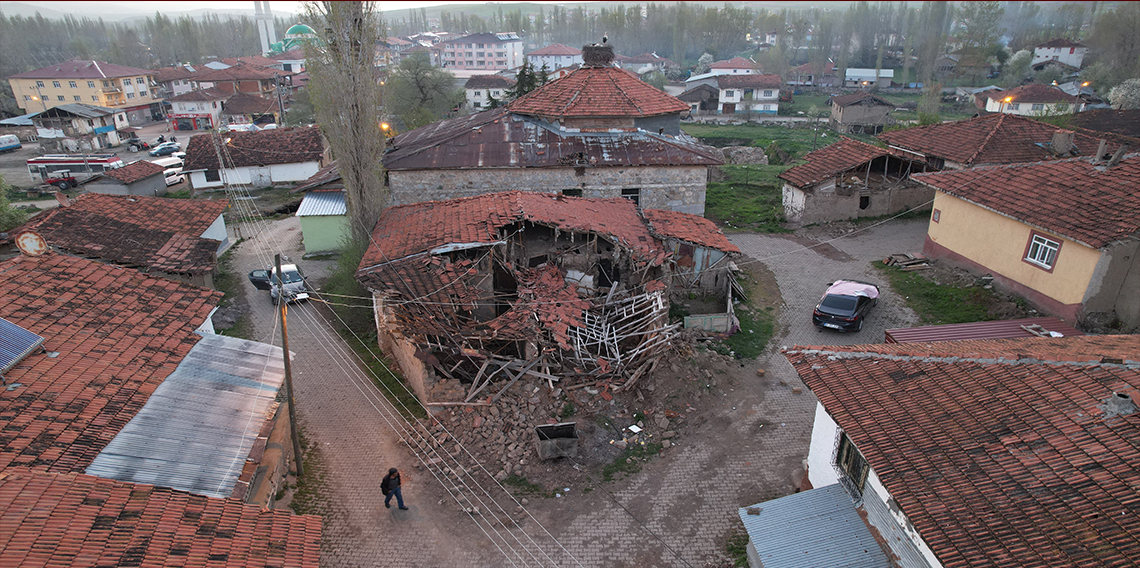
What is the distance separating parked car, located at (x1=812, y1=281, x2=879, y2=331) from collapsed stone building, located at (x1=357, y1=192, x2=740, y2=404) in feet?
9.18

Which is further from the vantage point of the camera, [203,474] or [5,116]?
[5,116]

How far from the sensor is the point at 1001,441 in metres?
8.03

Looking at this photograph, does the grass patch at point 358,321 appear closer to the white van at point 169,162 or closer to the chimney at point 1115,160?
the chimney at point 1115,160

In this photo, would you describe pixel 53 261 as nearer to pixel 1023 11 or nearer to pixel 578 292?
pixel 578 292

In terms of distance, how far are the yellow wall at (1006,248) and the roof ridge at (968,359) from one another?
9.21m

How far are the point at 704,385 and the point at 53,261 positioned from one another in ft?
50.7

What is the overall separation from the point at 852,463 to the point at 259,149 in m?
40.8

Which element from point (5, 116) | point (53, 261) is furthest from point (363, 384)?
point (5, 116)

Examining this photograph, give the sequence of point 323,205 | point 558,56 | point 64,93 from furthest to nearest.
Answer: point 558,56 → point 64,93 → point 323,205

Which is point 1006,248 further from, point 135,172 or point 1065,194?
point 135,172

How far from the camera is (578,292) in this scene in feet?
52.8

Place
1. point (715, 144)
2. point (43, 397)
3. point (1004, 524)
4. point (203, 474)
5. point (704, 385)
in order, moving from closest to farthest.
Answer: point (1004, 524)
point (203, 474)
point (43, 397)
point (704, 385)
point (715, 144)

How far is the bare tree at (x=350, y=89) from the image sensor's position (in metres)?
18.4

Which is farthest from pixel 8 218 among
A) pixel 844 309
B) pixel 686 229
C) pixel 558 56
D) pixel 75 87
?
pixel 558 56
